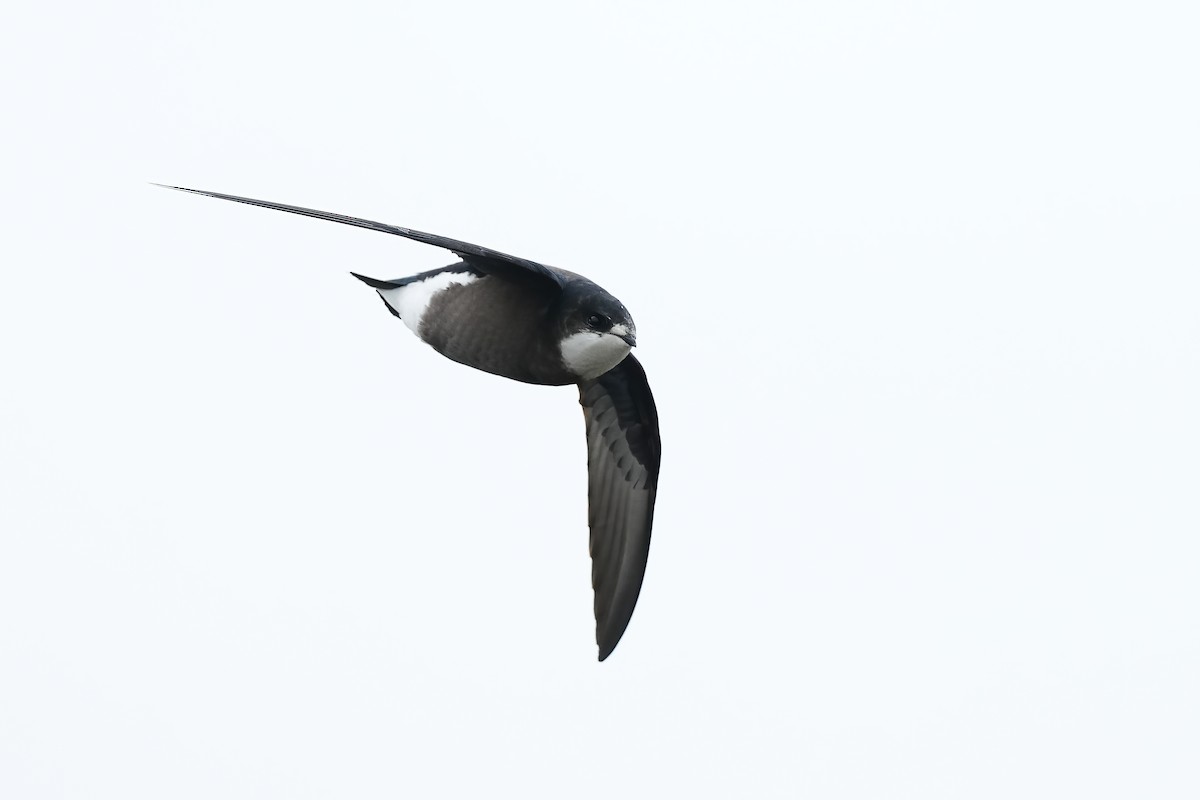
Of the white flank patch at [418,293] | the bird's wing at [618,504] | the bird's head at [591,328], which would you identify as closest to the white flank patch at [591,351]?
the bird's head at [591,328]

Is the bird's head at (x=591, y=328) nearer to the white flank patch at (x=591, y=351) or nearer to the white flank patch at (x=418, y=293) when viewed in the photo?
the white flank patch at (x=591, y=351)

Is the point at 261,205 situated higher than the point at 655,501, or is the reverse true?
the point at 261,205

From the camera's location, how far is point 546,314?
8406mm

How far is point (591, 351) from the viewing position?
8250mm

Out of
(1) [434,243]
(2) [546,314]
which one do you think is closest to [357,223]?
(1) [434,243]

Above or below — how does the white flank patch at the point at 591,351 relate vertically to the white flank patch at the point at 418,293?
below

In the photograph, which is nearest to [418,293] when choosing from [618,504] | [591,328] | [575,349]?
[575,349]

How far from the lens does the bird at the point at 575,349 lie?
815 centimetres

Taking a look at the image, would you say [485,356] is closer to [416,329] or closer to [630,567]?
[416,329]

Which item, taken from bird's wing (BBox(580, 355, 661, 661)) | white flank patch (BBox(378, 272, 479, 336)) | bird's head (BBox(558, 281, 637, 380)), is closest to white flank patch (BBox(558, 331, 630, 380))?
bird's head (BBox(558, 281, 637, 380))

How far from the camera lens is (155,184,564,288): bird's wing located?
711 centimetres

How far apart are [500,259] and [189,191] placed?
59.2 inches

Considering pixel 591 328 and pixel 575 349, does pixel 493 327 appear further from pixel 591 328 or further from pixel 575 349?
pixel 591 328

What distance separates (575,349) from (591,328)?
16 centimetres
